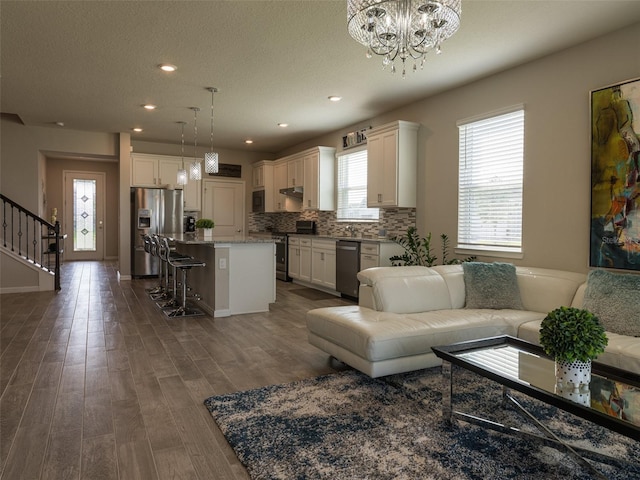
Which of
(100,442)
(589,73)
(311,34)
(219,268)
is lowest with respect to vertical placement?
(100,442)

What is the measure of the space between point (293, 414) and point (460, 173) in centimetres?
361

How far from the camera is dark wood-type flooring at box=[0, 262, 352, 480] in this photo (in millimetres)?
1996

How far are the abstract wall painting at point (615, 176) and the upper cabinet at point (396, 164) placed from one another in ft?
7.43

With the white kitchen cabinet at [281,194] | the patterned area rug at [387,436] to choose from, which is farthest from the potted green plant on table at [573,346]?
the white kitchen cabinet at [281,194]

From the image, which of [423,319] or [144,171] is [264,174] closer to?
[144,171]

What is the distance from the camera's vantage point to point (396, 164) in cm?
550

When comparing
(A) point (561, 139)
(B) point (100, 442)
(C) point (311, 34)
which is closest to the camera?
(B) point (100, 442)

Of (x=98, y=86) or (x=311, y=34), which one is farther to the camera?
(x=98, y=86)

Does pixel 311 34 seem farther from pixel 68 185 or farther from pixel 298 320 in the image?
pixel 68 185

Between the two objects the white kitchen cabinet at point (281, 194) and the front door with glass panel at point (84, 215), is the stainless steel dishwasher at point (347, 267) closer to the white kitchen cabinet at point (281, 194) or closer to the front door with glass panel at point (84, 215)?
the white kitchen cabinet at point (281, 194)

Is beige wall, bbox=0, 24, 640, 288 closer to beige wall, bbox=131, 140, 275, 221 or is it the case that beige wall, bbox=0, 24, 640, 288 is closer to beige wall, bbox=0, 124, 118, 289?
beige wall, bbox=131, 140, 275, 221

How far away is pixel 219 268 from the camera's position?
16.1 ft

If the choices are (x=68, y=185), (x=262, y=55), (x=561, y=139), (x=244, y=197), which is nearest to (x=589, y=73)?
(x=561, y=139)

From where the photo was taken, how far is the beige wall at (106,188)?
1072cm
